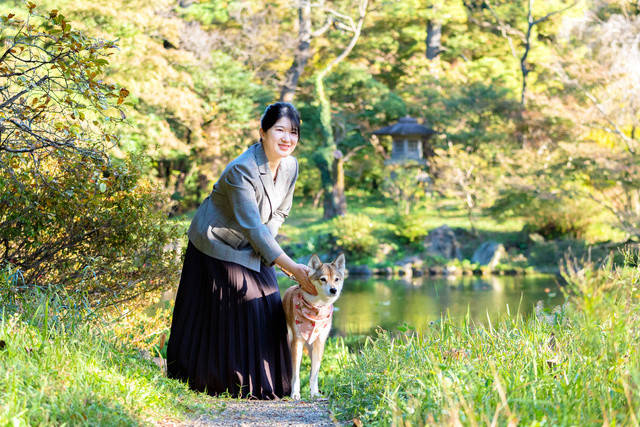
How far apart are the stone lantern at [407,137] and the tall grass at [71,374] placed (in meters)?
19.9

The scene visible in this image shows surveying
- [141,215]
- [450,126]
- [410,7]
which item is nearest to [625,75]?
[450,126]

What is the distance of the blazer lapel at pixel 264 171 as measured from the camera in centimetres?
408

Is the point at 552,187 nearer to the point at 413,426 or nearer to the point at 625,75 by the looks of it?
the point at 625,75

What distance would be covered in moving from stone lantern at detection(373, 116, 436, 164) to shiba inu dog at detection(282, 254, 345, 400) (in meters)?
19.4

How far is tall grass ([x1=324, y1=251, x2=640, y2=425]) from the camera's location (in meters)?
2.54

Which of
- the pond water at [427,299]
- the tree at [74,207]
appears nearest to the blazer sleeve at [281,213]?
the tree at [74,207]

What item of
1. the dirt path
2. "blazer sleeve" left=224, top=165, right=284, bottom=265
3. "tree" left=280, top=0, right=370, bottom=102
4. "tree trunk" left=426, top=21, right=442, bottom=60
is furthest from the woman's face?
"tree trunk" left=426, top=21, right=442, bottom=60

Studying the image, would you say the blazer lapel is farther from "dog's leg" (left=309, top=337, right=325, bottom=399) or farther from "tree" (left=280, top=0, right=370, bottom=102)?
"tree" (left=280, top=0, right=370, bottom=102)

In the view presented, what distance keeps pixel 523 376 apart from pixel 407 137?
20909mm

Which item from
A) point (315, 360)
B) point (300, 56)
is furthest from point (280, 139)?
point (300, 56)

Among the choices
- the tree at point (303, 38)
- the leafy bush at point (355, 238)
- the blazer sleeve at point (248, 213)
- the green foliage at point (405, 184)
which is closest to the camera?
the blazer sleeve at point (248, 213)

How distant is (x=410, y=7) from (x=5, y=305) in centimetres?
2224

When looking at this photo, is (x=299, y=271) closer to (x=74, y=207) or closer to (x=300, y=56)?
(x=74, y=207)

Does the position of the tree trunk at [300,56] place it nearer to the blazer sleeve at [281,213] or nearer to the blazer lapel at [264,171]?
the blazer sleeve at [281,213]
